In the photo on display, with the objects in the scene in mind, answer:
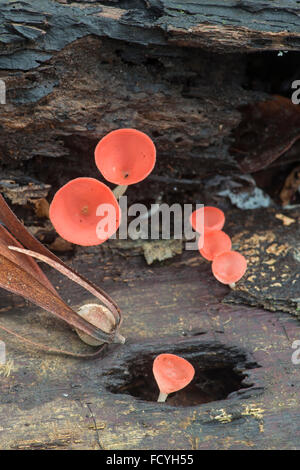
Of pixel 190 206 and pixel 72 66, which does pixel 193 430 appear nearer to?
pixel 190 206

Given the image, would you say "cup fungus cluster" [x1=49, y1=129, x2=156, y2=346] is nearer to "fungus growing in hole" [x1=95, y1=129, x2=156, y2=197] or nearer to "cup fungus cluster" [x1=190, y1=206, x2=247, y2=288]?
"fungus growing in hole" [x1=95, y1=129, x2=156, y2=197]

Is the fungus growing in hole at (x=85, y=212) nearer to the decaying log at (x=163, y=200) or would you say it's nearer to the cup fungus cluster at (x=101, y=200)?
the cup fungus cluster at (x=101, y=200)

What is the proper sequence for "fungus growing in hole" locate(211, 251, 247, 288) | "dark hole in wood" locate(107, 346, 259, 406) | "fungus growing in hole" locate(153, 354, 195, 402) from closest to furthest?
1. "fungus growing in hole" locate(153, 354, 195, 402)
2. "dark hole in wood" locate(107, 346, 259, 406)
3. "fungus growing in hole" locate(211, 251, 247, 288)

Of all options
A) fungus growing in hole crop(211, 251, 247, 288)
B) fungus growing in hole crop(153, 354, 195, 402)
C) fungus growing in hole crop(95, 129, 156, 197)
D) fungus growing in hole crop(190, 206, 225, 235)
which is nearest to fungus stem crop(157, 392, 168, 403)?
fungus growing in hole crop(153, 354, 195, 402)

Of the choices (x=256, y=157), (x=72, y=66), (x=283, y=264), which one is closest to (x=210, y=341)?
(x=283, y=264)

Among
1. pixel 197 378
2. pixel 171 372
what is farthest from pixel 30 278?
pixel 197 378

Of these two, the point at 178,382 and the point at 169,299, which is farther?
the point at 169,299

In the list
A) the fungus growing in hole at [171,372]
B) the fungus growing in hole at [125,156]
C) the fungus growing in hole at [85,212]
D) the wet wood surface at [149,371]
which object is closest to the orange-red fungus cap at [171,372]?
the fungus growing in hole at [171,372]
